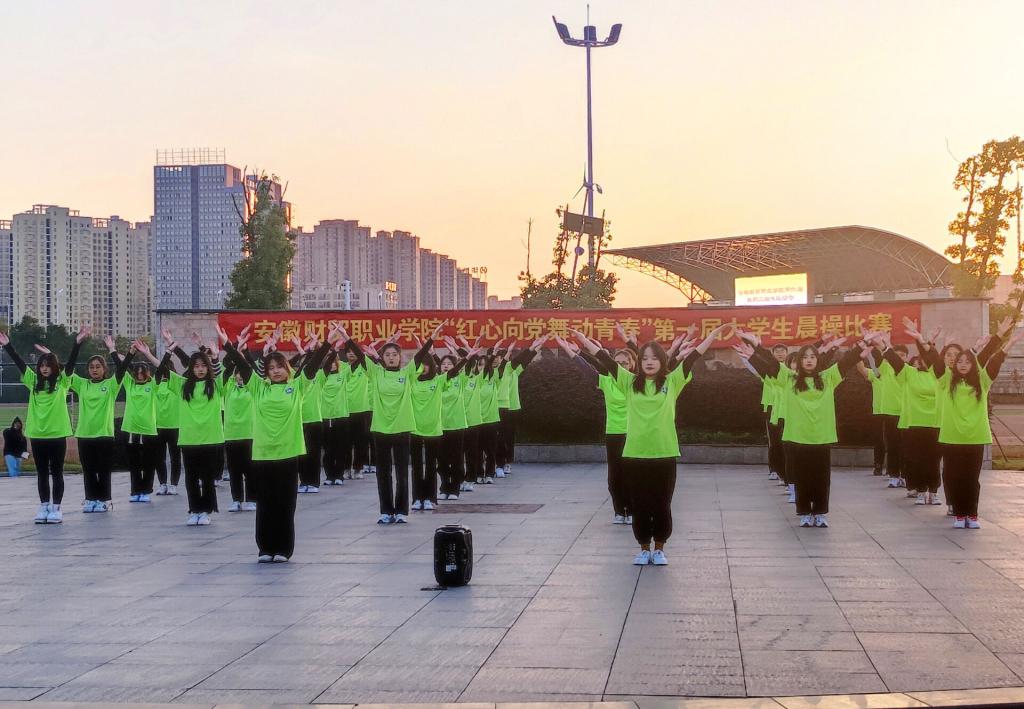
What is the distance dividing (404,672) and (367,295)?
111 meters

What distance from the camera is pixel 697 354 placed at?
32.0 ft

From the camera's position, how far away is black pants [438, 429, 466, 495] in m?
15.1

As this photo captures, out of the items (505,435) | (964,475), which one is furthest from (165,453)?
(964,475)

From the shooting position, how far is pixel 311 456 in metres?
16.3

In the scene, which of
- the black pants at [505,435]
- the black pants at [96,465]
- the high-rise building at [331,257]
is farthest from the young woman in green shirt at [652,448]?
the high-rise building at [331,257]

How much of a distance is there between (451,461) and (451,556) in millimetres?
6744

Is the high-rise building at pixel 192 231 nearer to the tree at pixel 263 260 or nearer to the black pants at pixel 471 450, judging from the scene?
the tree at pixel 263 260

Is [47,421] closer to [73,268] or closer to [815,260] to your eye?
[815,260]

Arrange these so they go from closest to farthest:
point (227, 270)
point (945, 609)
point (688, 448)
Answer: point (945, 609) < point (688, 448) < point (227, 270)

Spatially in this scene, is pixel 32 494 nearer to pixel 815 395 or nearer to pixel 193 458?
pixel 193 458

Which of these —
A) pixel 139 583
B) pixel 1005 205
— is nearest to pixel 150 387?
pixel 139 583

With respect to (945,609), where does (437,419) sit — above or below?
above

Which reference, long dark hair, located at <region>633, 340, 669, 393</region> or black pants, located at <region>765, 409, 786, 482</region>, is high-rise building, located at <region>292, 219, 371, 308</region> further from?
long dark hair, located at <region>633, 340, 669, 393</region>

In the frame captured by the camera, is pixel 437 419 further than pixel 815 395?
Yes
